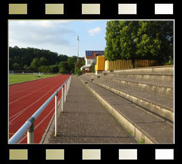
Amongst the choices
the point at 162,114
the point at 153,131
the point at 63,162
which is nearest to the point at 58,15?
the point at 63,162

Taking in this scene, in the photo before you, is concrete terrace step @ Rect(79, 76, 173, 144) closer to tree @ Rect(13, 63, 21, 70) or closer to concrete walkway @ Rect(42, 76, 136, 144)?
concrete walkway @ Rect(42, 76, 136, 144)

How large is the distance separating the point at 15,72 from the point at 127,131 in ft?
250

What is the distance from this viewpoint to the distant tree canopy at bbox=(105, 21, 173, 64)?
20.1 meters

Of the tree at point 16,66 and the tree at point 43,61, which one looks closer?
the tree at point 16,66

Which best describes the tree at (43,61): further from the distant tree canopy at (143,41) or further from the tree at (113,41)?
the distant tree canopy at (143,41)

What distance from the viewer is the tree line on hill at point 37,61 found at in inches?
2702

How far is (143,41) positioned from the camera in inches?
791

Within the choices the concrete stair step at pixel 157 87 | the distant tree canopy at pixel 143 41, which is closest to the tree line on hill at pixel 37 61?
the distant tree canopy at pixel 143 41

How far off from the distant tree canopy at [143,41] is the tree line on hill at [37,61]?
1775 inches

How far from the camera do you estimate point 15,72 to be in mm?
72062

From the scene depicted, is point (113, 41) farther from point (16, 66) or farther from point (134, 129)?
point (16, 66)

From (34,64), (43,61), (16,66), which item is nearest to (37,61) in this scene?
(34,64)

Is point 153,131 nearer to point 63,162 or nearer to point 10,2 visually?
point 63,162
